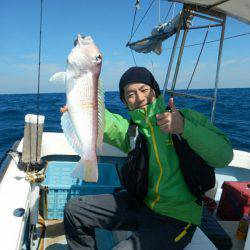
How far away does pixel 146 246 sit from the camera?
7.67 ft

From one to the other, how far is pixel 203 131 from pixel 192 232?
0.91 metres

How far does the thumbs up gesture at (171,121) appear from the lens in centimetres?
212

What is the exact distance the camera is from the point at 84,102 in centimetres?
202

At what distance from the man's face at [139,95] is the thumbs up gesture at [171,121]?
0.47m

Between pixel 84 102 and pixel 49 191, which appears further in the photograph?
pixel 49 191

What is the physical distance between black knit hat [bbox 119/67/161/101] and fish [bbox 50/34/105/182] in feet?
1.83

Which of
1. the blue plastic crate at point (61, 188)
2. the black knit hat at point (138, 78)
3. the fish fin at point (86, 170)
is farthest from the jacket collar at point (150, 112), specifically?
the blue plastic crate at point (61, 188)

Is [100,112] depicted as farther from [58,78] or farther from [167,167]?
[167,167]

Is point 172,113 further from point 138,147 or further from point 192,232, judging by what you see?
point 192,232

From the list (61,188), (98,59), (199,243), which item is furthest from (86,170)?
(61,188)

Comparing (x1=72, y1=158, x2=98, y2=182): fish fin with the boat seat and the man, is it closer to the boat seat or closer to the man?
the man

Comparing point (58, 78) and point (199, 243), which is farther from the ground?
point (58, 78)

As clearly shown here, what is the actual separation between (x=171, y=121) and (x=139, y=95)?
1.92ft

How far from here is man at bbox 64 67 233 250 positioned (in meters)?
2.26
